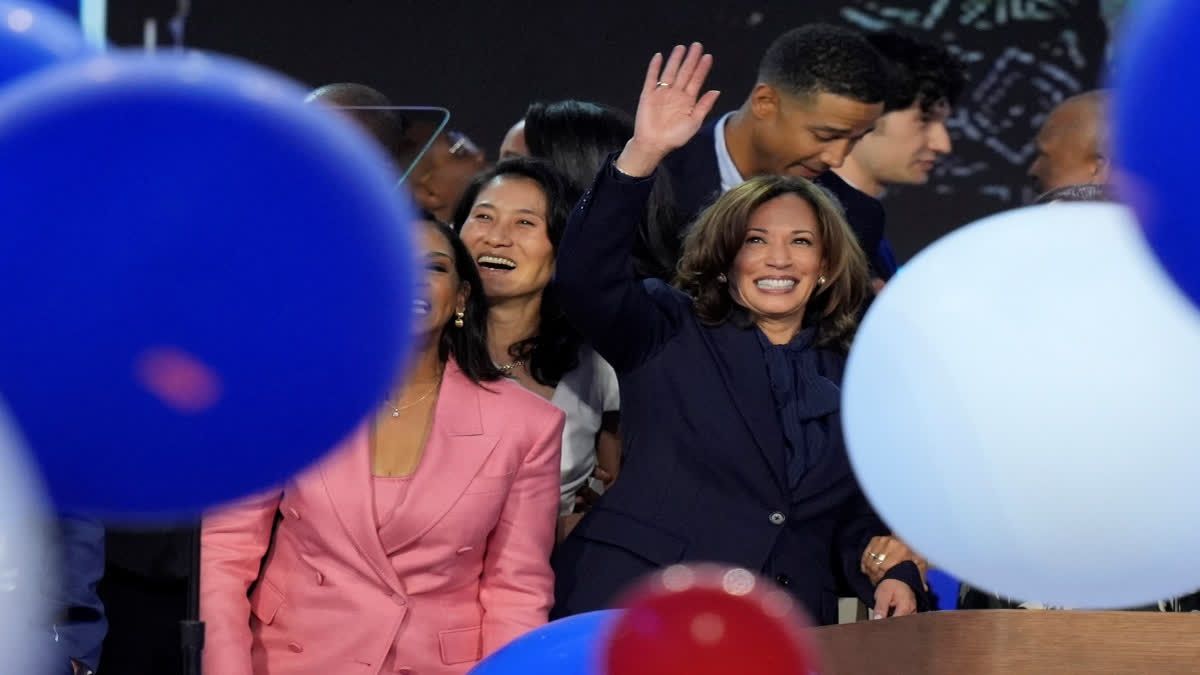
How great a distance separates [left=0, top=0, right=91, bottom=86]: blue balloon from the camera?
3.92 feet

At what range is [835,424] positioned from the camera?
2328 millimetres

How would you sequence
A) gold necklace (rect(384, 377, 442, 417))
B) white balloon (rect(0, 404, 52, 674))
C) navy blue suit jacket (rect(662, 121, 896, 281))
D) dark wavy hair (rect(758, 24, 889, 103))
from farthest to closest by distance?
1. dark wavy hair (rect(758, 24, 889, 103))
2. navy blue suit jacket (rect(662, 121, 896, 281))
3. gold necklace (rect(384, 377, 442, 417))
4. white balloon (rect(0, 404, 52, 674))

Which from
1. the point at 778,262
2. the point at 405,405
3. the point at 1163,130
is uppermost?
the point at 1163,130

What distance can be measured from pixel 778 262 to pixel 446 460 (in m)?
0.51

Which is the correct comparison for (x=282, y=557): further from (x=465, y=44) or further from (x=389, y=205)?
(x=465, y=44)

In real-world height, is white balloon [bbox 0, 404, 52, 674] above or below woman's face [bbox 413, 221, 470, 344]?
above

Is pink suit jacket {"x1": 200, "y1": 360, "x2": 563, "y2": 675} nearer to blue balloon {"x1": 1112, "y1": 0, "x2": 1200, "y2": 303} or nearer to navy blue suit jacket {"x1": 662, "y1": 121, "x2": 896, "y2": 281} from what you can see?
navy blue suit jacket {"x1": 662, "y1": 121, "x2": 896, "y2": 281}

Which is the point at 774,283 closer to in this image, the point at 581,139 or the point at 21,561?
the point at 581,139

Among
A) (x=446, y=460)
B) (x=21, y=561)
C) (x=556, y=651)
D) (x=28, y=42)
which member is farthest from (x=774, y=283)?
(x=21, y=561)

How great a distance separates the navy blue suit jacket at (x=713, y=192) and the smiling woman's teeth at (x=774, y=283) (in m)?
0.46

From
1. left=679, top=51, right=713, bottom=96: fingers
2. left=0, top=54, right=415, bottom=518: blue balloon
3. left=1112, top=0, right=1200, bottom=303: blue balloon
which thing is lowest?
left=679, top=51, right=713, bottom=96: fingers

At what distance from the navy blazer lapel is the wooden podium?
48 cm

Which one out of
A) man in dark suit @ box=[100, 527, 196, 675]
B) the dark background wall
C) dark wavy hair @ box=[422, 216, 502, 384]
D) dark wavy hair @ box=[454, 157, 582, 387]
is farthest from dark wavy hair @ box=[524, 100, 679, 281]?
the dark background wall

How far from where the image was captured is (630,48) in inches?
156
